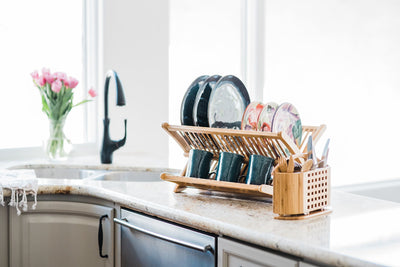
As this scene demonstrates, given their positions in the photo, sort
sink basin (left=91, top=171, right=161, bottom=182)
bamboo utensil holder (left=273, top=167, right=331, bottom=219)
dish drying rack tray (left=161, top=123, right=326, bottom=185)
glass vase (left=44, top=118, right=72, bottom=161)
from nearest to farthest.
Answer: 1. bamboo utensil holder (left=273, top=167, right=331, bottom=219)
2. dish drying rack tray (left=161, top=123, right=326, bottom=185)
3. sink basin (left=91, top=171, right=161, bottom=182)
4. glass vase (left=44, top=118, right=72, bottom=161)

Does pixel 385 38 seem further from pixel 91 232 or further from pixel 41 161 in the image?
pixel 91 232

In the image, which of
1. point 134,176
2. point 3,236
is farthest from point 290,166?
point 134,176

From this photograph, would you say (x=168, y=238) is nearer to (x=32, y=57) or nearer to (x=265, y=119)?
(x=265, y=119)

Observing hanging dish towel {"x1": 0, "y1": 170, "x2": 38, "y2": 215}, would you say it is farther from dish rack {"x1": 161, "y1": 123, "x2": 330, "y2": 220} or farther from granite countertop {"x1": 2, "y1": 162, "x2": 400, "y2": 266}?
dish rack {"x1": 161, "y1": 123, "x2": 330, "y2": 220}

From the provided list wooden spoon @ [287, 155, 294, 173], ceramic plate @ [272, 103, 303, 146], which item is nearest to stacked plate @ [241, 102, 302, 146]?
ceramic plate @ [272, 103, 303, 146]

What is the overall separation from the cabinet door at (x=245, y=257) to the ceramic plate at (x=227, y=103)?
1.61 ft

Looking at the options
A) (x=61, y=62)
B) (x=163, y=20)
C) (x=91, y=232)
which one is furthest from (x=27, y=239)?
(x=163, y=20)

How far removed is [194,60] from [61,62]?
101 centimetres

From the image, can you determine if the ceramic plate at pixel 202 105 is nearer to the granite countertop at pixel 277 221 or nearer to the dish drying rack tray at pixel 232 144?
the dish drying rack tray at pixel 232 144

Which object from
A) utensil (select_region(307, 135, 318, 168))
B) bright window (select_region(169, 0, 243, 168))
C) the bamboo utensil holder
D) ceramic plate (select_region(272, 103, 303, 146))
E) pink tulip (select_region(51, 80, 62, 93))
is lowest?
the bamboo utensil holder

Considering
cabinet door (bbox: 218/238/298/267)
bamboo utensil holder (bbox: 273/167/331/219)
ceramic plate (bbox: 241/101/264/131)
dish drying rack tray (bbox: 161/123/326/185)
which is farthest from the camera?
ceramic plate (bbox: 241/101/264/131)

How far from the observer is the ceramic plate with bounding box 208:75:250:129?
1.92 metres

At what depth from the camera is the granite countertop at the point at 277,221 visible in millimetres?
1271

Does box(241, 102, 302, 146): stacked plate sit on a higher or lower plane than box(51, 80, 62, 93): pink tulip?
lower
